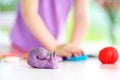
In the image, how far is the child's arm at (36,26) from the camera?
94cm

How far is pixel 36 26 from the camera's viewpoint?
37.2 inches

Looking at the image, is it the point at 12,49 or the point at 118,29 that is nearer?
the point at 12,49

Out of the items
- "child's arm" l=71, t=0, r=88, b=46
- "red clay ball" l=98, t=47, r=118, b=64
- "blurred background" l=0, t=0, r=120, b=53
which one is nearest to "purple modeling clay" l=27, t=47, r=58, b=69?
"red clay ball" l=98, t=47, r=118, b=64

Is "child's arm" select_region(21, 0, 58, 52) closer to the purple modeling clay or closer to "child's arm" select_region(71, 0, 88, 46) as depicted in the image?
"child's arm" select_region(71, 0, 88, 46)

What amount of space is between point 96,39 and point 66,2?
821 mm

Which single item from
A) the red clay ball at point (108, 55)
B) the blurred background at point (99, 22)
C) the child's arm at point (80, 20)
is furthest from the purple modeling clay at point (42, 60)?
the blurred background at point (99, 22)

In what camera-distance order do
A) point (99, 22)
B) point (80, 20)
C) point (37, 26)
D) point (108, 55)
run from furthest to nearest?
1. point (99, 22)
2. point (80, 20)
3. point (37, 26)
4. point (108, 55)

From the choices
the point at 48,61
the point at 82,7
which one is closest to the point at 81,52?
the point at 48,61

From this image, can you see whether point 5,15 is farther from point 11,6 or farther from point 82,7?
point 82,7

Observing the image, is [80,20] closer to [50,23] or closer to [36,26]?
[50,23]

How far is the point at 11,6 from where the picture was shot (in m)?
1.95

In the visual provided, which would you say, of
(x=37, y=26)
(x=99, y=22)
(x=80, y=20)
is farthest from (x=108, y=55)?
(x=99, y=22)

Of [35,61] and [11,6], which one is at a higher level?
[11,6]

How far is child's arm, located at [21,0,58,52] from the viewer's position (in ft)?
3.07
